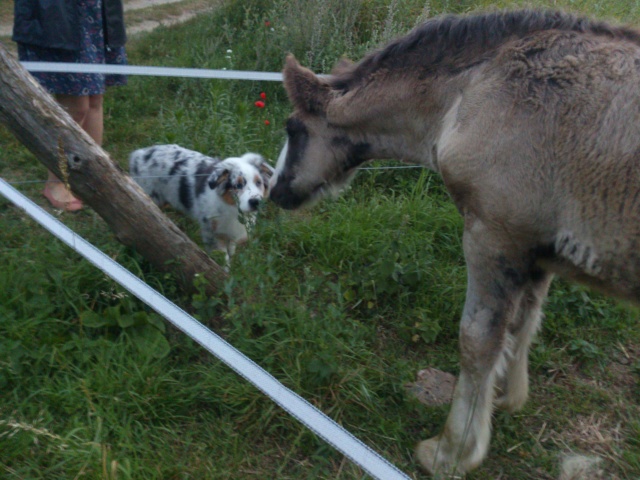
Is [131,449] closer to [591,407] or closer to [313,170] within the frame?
[313,170]

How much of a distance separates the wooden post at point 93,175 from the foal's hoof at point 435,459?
4.50 ft

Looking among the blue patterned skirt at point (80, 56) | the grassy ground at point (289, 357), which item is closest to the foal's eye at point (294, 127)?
the grassy ground at point (289, 357)

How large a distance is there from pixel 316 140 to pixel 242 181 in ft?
3.19

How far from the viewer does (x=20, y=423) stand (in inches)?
114

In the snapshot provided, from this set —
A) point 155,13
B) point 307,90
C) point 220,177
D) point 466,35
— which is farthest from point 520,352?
point 155,13

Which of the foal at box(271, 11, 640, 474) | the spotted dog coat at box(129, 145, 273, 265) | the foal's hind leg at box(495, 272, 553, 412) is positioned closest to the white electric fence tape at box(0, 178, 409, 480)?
the foal at box(271, 11, 640, 474)

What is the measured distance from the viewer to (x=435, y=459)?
305cm

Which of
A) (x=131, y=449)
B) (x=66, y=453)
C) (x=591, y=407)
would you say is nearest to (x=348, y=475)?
(x=131, y=449)

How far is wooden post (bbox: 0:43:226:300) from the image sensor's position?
3.44 meters

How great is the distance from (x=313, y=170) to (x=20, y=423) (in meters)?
1.75

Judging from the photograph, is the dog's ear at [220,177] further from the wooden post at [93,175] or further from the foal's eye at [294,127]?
the foal's eye at [294,127]

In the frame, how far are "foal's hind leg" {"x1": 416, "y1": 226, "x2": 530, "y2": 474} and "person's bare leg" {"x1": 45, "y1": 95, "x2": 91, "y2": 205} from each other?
313 centimetres

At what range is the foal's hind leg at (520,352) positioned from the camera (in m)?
3.25

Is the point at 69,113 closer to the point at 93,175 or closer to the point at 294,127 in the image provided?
the point at 93,175
